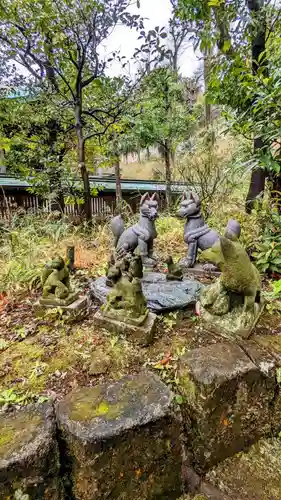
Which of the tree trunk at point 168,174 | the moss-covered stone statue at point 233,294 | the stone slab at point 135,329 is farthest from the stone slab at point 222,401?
the tree trunk at point 168,174

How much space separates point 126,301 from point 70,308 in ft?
1.69

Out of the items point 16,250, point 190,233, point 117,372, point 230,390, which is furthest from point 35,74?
point 230,390

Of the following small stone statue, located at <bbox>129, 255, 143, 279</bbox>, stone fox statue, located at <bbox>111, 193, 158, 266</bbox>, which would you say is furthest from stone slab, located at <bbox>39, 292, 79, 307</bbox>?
stone fox statue, located at <bbox>111, 193, 158, 266</bbox>

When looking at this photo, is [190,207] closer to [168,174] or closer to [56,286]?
[56,286]

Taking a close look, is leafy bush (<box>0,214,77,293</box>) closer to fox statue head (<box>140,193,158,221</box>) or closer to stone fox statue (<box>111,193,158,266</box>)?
stone fox statue (<box>111,193,158,266</box>)

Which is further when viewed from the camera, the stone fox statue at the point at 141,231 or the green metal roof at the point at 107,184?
the green metal roof at the point at 107,184

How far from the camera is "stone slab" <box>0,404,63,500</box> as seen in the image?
92 centimetres

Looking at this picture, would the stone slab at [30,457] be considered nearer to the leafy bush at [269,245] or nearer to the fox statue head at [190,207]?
the fox statue head at [190,207]

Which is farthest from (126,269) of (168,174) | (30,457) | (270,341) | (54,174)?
(168,174)

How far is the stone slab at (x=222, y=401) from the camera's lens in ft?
4.11

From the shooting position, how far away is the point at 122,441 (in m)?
1.04

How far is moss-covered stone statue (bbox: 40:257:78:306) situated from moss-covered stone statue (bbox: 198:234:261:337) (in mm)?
1041

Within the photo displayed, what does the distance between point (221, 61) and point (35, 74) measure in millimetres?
2826

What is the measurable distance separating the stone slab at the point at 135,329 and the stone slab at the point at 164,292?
22 cm
